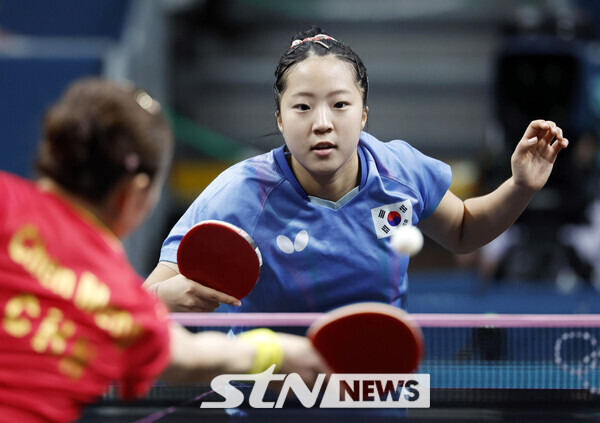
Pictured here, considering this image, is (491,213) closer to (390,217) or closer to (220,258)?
(390,217)

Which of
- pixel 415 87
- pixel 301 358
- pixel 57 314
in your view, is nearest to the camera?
pixel 57 314

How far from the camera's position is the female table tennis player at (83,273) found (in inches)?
52.1

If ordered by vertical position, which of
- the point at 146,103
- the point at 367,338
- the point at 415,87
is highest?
the point at 415,87

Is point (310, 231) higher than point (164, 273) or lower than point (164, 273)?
higher

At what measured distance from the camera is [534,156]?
231 cm

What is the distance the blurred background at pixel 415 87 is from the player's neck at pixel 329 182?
1675 millimetres

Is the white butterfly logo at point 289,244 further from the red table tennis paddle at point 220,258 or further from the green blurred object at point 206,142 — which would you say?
the green blurred object at point 206,142

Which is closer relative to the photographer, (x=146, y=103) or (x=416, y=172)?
(x=146, y=103)

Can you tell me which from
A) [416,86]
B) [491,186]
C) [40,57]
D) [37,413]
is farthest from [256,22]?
[37,413]

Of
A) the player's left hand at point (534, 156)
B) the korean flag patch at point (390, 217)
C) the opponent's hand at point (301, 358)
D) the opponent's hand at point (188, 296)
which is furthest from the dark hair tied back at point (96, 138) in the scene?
the player's left hand at point (534, 156)

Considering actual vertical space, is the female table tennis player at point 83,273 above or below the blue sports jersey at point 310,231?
below

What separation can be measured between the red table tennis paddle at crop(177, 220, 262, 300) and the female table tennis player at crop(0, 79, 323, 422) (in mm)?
567

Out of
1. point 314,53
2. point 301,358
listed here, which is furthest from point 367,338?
point 314,53

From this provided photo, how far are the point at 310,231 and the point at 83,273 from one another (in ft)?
3.24
